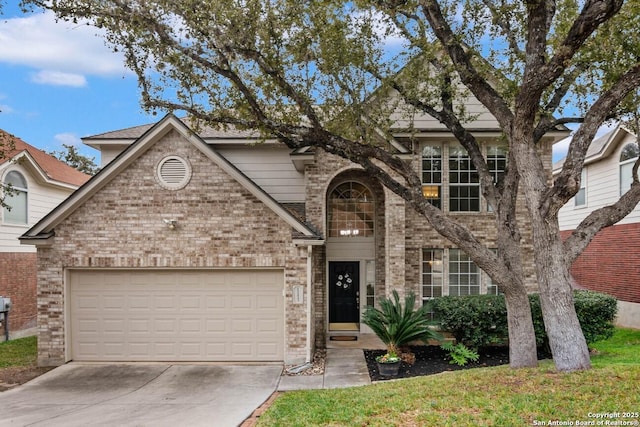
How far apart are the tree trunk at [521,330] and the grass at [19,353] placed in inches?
414

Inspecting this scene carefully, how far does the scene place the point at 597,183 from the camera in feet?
52.5

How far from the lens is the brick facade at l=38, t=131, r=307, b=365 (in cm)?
995

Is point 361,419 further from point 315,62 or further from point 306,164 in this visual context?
point 306,164

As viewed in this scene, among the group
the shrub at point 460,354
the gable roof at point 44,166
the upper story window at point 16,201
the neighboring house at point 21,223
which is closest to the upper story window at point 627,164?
the shrub at point 460,354

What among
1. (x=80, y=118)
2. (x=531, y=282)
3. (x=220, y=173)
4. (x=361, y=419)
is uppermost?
(x=80, y=118)

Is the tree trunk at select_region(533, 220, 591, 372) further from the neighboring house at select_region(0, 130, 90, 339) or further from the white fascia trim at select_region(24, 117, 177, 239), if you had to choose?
the neighboring house at select_region(0, 130, 90, 339)

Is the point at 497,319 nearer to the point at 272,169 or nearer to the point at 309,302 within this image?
the point at 309,302

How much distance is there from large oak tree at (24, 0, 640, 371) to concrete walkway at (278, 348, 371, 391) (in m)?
3.09

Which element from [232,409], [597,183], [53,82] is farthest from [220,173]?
[53,82]

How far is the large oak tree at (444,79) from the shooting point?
667 centimetres

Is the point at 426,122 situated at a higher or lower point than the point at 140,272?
higher

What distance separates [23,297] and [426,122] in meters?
13.8

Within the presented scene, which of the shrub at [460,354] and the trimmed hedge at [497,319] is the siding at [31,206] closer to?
the trimmed hedge at [497,319]

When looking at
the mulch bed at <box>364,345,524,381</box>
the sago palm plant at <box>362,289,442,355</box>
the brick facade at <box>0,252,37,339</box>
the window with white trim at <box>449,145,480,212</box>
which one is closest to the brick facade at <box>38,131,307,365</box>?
the sago palm plant at <box>362,289,442,355</box>
